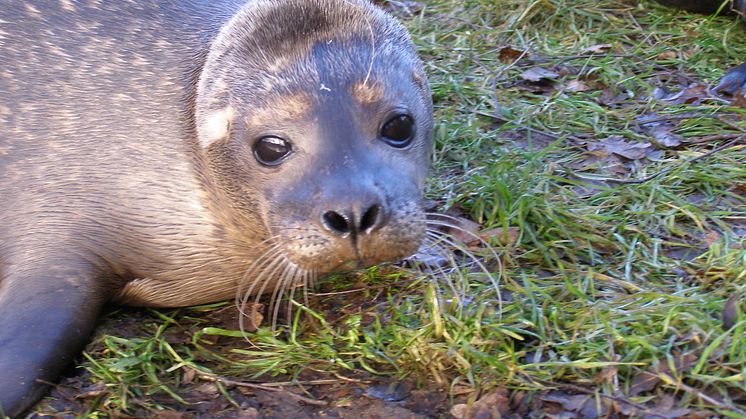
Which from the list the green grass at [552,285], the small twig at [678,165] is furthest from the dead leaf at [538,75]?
the small twig at [678,165]

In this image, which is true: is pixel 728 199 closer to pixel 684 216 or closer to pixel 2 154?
pixel 684 216

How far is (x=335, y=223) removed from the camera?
3227 millimetres

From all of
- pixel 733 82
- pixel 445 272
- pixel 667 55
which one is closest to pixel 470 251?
pixel 445 272

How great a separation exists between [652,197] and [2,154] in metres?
2.67

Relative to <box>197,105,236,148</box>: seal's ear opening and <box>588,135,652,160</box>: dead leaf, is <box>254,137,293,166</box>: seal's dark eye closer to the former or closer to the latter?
<box>197,105,236,148</box>: seal's ear opening

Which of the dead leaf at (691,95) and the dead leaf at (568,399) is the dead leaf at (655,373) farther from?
the dead leaf at (691,95)

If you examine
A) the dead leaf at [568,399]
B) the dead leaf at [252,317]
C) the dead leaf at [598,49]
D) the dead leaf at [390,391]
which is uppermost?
the dead leaf at [598,49]

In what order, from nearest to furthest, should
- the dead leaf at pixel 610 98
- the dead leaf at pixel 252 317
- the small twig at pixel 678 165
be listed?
the dead leaf at pixel 252 317 < the small twig at pixel 678 165 < the dead leaf at pixel 610 98

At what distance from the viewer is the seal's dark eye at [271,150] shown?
350 centimetres

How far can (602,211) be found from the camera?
435 cm

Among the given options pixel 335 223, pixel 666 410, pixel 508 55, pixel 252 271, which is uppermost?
pixel 508 55

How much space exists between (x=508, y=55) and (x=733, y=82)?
51.9 inches

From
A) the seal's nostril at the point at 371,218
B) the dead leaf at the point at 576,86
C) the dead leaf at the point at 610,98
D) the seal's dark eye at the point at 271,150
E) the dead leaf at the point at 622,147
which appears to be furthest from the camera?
the dead leaf at the point at 576,86

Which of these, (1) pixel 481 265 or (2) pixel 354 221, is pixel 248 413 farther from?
(1) pixel 481 265
